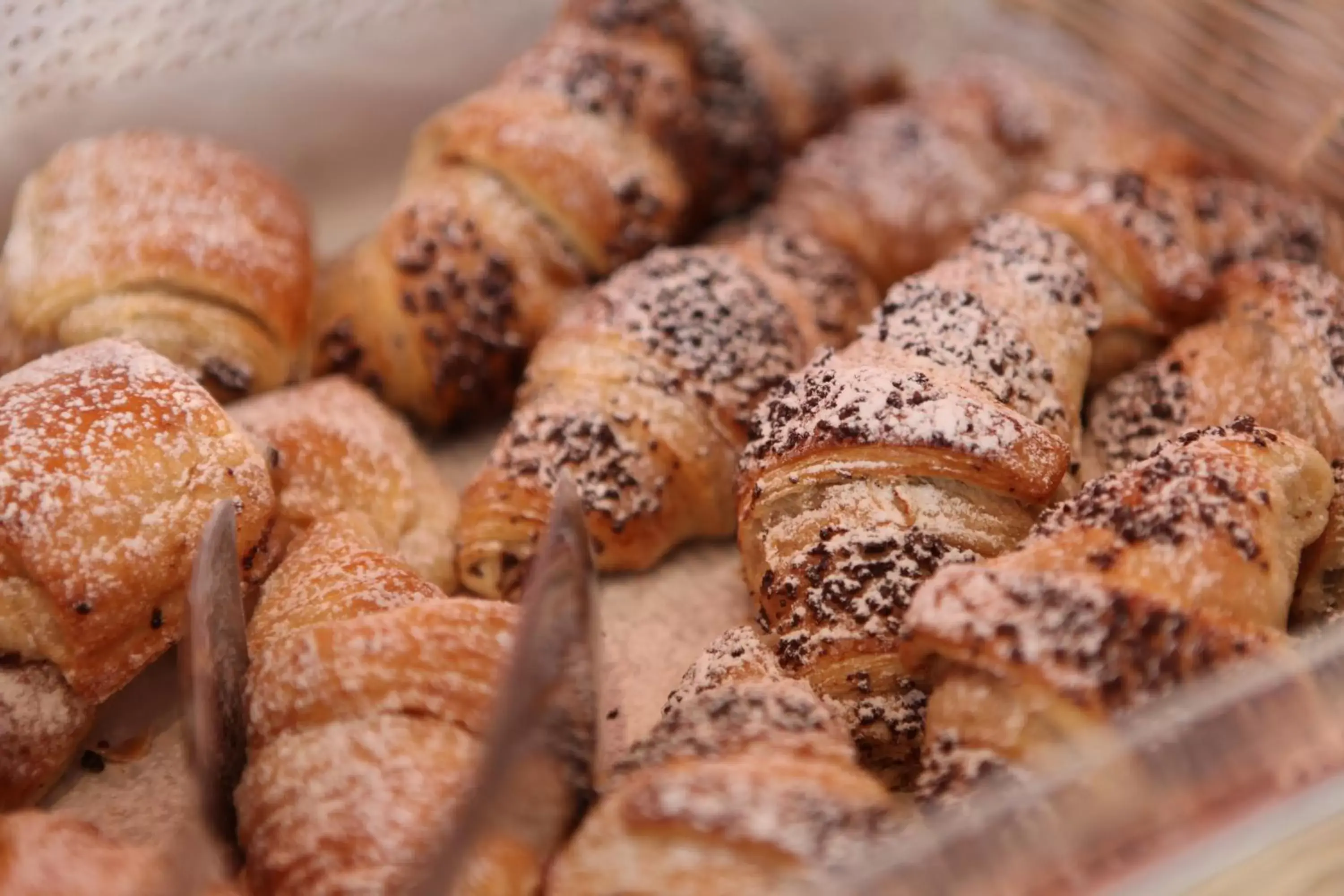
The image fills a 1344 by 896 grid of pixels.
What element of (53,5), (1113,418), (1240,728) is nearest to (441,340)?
(53,5)

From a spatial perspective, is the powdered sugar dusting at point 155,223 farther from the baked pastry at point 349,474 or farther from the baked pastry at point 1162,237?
the baked pastry at point 1162,237

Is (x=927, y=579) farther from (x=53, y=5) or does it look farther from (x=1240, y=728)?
(x=53, y=5)

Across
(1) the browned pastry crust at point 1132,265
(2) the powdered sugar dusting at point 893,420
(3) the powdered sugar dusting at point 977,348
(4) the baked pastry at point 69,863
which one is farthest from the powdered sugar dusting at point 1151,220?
(4) the baked pastry at point 69,863

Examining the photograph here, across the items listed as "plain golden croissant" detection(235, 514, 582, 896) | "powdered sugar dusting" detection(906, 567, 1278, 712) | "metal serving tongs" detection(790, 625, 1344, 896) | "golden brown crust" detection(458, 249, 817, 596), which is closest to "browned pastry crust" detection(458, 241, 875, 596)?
"golden brown crust" detection(458, 249, 817, 596)

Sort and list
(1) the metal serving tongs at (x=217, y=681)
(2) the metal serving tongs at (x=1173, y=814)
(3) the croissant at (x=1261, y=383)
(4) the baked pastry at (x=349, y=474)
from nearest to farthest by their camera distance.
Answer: (2) the metal serving tongs at (x=1173, y=814) < (1) the metal serving tongs at (x=217, y=681) < (3) the croissant at (x=1261, y=383) < (4) the baked pastry at (x=349, y=474)

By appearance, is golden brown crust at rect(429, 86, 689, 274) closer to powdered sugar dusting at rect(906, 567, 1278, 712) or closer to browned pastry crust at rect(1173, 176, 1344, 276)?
browned pastry crust at rect(1173, 176, 1344, 276)
